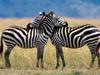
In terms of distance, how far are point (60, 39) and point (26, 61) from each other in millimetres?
1672

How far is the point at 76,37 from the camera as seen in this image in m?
17.7

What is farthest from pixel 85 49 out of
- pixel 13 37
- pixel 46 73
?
pixel 46 73

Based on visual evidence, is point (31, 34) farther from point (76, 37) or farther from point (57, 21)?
point (76, 37)

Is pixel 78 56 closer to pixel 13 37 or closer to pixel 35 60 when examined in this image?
pixel 35 60

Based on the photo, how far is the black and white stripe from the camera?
17.4 meters

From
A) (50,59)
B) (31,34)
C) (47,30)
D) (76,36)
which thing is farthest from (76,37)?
(50,59)

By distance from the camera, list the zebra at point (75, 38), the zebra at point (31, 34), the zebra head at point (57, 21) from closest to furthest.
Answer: the zebra at point (75, 38)
the zebra at point (31, 34)
the zebra head at point (57, 21)

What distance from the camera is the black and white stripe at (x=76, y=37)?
1741 centimetres

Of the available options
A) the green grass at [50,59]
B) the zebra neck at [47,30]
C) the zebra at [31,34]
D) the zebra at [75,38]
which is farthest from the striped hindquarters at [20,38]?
the green grass at [50,59]

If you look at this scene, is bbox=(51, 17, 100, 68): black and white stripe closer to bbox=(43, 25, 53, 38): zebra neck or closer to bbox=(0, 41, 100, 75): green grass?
bbox=(43, 25, 53, 38): zebra neck

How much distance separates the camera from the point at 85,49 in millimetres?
20188

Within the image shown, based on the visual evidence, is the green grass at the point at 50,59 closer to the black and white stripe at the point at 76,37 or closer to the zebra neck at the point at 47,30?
the black and white stripe at the point at 76,37

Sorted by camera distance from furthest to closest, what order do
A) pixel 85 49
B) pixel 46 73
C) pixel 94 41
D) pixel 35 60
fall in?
1. pixel 85 49
2. pixel 35 60
3. pixel 94 41
4. pixel 46 73

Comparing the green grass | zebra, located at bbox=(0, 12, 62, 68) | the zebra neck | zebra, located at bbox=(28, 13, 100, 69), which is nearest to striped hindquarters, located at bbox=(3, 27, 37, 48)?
zebra, located at bbox=(0, 12, 62, 68)
